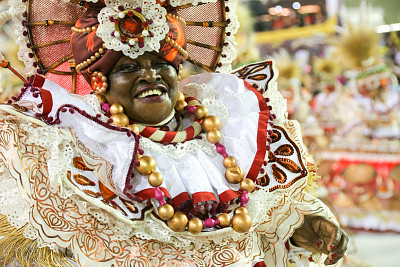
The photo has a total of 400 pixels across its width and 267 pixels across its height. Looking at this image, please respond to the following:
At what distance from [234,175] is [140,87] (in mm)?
318

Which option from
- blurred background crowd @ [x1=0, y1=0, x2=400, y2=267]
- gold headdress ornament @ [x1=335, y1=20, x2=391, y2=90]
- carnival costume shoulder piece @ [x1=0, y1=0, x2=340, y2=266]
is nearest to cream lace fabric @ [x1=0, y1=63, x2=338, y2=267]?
carnival costume shoulder piece @ [x1=0, y1=0, x2=340, y2=266]

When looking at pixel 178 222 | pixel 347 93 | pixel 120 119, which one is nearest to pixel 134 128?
pixel 120 119

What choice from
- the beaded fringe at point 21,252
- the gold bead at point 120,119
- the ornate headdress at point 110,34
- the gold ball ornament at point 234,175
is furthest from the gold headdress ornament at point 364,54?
the beaded fringe at point 21,252

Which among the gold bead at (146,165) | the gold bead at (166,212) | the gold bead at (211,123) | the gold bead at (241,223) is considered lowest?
the gold bead at (241,223)

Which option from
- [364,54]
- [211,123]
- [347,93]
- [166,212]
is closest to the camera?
[166,212]

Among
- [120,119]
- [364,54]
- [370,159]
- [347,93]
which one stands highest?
[120,119]

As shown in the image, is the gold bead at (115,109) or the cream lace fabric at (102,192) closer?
the cream lace fabric at (102,192)

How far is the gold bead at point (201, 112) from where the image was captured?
1.32m

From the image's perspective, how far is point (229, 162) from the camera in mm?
1228

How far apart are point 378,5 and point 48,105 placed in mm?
4290

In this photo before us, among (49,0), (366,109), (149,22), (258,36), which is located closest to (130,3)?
(149,22)

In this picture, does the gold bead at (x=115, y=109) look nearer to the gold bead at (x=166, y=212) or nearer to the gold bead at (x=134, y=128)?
the gold bead at (x=134, y=128)

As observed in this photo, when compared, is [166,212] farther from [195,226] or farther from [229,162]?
[229,162]

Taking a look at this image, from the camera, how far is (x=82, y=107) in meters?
1.12
